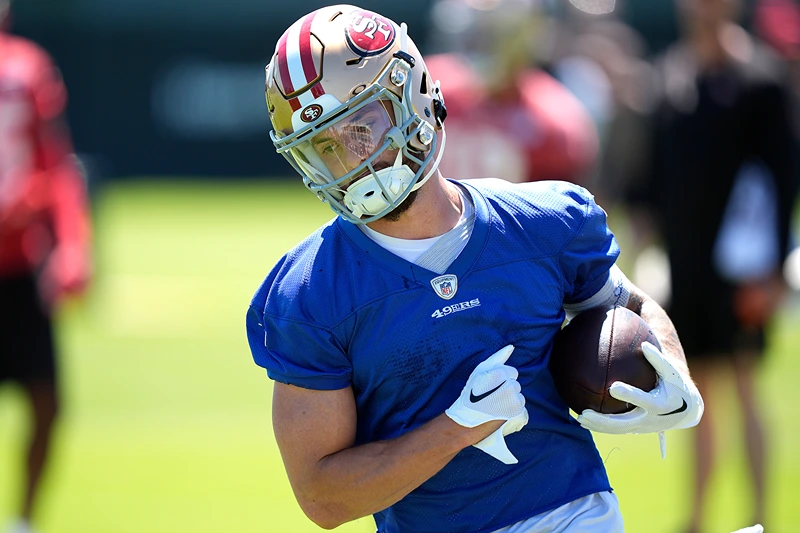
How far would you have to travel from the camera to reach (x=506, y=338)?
2957 millimetres

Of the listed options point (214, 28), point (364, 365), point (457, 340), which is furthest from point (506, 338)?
point (214, 28)

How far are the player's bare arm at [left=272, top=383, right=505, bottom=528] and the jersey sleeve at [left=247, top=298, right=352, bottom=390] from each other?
32 millimetres

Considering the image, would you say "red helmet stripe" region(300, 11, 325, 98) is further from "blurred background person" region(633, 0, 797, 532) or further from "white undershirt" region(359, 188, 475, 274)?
"blurred background person" region(633, 0, 797, 532)

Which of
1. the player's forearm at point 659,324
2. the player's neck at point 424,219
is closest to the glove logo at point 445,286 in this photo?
the player's neck at point 424,219

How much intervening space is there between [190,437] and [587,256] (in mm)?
5210

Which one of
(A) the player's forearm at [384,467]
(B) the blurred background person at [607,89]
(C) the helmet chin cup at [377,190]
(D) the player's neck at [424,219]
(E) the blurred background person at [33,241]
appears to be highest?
(C) the helmet chin cup at [377,190]

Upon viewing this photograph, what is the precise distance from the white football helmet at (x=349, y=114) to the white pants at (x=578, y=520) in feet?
2.88

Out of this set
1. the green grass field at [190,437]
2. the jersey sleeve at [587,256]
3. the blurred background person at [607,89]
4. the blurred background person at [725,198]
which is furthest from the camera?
the blurred background person at [607,89]

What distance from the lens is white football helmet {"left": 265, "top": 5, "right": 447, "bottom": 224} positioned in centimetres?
286

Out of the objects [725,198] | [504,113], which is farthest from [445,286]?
[504,113]

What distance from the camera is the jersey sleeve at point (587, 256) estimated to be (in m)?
3.07

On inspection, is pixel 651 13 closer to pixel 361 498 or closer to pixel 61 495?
pixel 61 495

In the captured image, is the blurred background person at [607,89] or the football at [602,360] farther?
the blurred background person at [607,89]

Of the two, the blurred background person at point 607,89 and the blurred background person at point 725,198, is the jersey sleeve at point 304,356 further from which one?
the blurred background person at point 607,89
